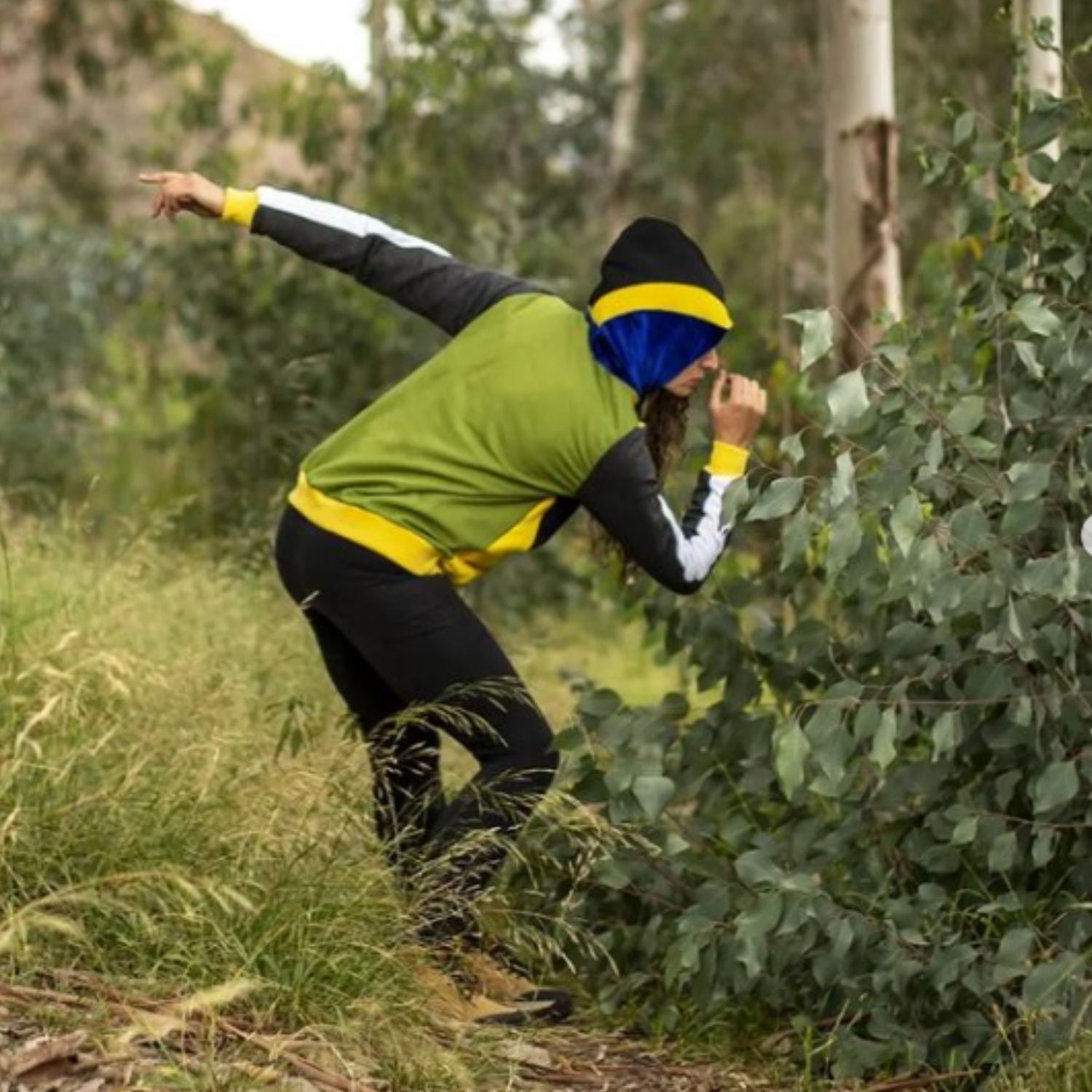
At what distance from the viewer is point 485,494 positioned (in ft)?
15.3

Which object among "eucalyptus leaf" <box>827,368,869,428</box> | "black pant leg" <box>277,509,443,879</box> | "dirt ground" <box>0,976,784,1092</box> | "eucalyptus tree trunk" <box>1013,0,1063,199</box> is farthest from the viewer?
"eucalyptus tree trunk" <box>1013,0,1063,199</box>

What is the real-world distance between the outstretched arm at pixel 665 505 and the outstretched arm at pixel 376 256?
0.54 m

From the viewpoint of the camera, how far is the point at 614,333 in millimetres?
4594

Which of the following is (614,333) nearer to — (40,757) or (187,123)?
(40,757)

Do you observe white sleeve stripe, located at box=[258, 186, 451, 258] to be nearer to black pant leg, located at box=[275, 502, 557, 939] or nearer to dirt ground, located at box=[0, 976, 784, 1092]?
black pant leg, located at box=[275, 502, 557, 939]

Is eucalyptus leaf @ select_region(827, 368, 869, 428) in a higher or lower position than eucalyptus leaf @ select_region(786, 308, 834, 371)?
lower

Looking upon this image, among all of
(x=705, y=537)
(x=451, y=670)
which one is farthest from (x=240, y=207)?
(x=705, y=537)

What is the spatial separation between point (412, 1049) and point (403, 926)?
42cm

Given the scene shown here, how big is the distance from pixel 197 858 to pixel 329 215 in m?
1.44

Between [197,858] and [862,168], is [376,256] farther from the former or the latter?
[862,168]

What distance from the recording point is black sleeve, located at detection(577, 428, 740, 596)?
14.7 ft

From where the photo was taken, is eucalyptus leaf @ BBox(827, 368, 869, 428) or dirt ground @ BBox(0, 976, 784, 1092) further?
eucalyptus leaf @ BBox(827, 368, 869, 428)

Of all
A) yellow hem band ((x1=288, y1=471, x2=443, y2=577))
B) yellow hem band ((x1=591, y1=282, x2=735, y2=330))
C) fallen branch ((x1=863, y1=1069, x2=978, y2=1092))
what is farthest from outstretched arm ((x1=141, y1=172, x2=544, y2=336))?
fallen branch ((x1=863, y1=1069, x2=978, y2=1092))

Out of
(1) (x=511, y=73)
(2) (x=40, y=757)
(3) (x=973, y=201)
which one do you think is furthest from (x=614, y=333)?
(1) (x=511, y=73)
